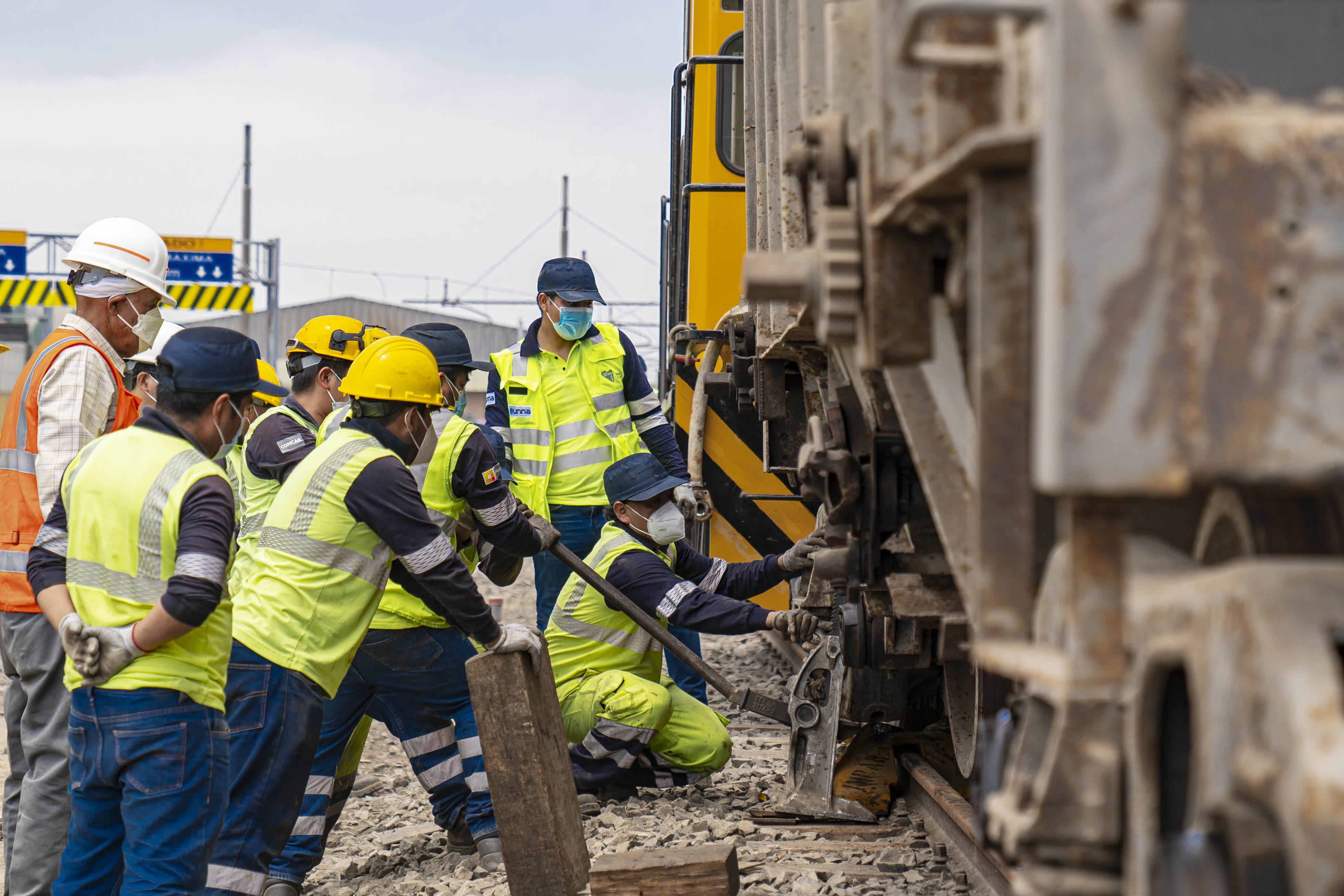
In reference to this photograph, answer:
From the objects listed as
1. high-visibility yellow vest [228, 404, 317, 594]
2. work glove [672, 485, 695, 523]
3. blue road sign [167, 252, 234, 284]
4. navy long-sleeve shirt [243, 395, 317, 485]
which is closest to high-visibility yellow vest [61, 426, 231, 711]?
high-visibility yellow vest [228, 404, 317, 594]

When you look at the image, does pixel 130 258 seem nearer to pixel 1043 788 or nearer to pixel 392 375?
pixel 392 375

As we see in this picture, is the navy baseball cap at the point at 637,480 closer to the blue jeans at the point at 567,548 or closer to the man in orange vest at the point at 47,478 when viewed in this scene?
the blue jeans at the point at 567,548

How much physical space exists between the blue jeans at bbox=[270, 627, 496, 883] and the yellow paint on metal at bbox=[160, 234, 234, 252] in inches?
→ 605

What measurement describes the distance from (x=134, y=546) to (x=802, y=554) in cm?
241

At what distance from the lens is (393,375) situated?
3959 millimetres

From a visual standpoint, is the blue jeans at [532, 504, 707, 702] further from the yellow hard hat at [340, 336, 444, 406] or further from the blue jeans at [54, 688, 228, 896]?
the blue jeans at [54, 688, 228, 896]

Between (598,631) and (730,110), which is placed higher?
(730,110)

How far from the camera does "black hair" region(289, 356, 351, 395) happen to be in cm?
550

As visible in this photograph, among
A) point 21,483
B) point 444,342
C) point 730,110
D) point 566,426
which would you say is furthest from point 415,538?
point 730,110

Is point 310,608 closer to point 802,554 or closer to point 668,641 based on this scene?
point 668,641

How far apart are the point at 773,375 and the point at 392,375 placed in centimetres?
Answer: 143

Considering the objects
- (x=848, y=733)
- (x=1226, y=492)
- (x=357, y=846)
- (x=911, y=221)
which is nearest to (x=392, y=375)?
(x=357, y=846)

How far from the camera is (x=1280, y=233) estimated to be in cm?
121

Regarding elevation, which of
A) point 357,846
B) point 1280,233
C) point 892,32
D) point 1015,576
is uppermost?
point 892,32
